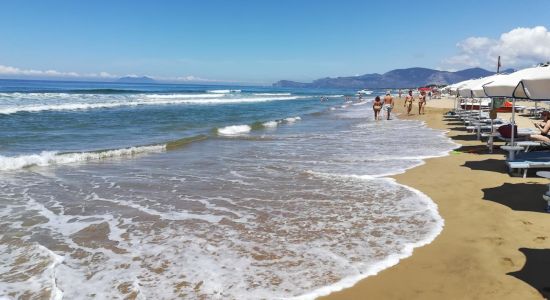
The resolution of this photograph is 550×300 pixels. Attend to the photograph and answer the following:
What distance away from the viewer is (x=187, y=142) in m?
16.8

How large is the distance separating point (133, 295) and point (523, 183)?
292 inches

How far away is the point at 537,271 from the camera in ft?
15.2

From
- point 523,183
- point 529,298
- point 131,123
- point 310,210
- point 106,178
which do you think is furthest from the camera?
point 131,123

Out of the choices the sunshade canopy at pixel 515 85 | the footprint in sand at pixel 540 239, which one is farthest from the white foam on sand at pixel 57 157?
the footprint in sand at pixel 540 239

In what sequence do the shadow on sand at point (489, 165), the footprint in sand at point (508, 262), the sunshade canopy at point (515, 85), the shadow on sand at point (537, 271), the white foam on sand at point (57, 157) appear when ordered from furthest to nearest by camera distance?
the white foam on sand at point (57, 157) < the shadow on sand at point (489, 165) < the sunshade canopy at point (515, 85) < the footprint in sand at point (508, 262) < the shadow on sand at point (537, 271)

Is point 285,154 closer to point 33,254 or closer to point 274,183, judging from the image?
point 274,183

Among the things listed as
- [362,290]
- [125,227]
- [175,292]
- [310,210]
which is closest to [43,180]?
[125,227]

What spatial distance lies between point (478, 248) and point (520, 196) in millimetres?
2835

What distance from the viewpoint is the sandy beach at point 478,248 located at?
4.36 metres

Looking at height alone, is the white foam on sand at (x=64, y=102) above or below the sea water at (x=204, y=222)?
above

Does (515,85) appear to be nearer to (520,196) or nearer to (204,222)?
(520,196)

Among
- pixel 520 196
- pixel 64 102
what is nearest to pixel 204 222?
pixel 520 196

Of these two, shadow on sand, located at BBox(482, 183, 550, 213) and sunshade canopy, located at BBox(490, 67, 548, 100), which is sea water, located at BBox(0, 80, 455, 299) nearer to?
shadow on sand, located at BBox(482, 183, 550, 213)

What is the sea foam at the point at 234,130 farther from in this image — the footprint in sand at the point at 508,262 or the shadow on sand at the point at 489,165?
the footprint in sand at the point at 508,262
